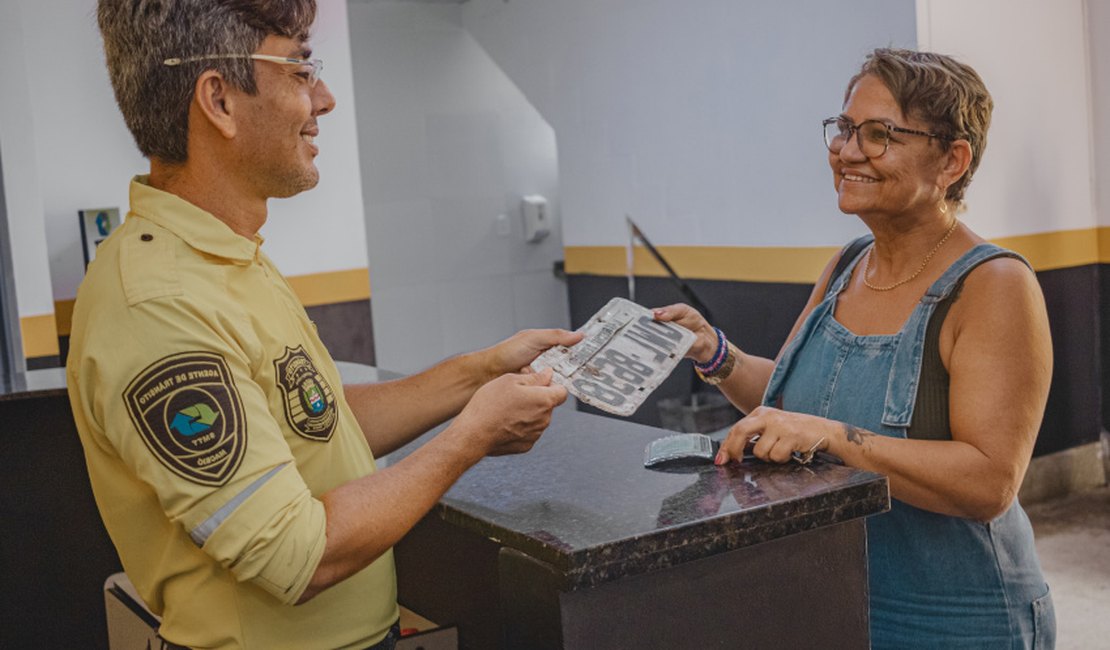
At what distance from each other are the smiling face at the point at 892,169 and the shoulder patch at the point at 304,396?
0.96 metres

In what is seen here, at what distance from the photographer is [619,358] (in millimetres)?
1698

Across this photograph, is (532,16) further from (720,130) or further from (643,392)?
(643,392)

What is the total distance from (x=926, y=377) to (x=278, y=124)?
991 millimetres

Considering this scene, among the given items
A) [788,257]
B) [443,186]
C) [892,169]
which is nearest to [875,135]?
[892,169]

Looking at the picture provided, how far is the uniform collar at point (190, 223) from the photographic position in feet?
4.13

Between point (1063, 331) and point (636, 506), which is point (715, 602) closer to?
point (636, 506)

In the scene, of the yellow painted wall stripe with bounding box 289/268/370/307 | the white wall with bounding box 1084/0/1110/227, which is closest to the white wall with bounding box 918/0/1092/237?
the white wall with bounding box 1084/0/1110/227

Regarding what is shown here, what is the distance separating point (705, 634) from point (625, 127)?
472 centimetres

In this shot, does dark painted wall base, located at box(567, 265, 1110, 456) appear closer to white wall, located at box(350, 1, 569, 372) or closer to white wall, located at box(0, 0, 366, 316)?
white wall, located at box(350, 1, 569, 372)

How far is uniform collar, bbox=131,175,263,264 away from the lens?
126 cm

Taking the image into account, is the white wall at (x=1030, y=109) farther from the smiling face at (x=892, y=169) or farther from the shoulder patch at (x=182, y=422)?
the shoulder patch at (x=182, y=422)

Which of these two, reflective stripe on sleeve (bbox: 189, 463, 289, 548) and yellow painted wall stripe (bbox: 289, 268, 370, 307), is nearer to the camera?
reflective stripe on sleeve (bbox: 189, 463, 289, 548)

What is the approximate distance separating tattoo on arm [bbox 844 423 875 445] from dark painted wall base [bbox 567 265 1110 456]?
10.9 feet

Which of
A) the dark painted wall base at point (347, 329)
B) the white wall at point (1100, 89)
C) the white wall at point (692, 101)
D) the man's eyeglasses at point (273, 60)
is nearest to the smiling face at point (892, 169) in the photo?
the man's eyeglasses at point (273, 60)
